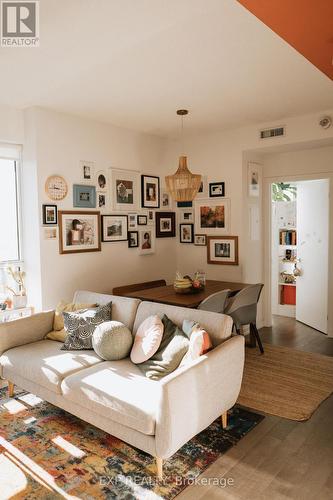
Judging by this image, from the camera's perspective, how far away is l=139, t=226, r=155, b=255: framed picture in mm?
5172

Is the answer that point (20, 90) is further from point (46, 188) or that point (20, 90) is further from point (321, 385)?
point (321, 385)

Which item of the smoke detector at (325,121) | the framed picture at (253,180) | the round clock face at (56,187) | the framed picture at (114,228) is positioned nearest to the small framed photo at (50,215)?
the round clock face at (56,187)

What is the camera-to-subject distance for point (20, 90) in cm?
348

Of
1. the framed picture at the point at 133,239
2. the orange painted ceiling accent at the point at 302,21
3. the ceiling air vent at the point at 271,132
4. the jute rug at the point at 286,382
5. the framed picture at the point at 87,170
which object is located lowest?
the jute rug at the point at 286,382

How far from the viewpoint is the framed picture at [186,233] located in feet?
18.0

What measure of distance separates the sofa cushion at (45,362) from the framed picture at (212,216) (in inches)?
104

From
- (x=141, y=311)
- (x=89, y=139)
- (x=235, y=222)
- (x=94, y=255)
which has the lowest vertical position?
(x=141, y=311)

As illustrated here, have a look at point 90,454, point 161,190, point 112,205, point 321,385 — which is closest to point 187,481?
point 90,454

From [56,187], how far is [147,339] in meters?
2.13

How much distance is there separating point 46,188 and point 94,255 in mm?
973

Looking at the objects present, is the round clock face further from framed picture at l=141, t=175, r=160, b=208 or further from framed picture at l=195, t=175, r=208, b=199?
framed picture at l=195, t=175, r=208, b=199

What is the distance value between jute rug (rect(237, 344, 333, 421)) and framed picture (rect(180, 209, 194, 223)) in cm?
203

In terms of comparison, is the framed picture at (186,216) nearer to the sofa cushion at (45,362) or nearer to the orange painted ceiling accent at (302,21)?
the sofa cushion at (45,362)

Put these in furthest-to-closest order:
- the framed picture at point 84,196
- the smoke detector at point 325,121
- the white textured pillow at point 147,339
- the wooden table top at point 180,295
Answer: the framed picture at point 84,196 < the smoke detector at point 325,121 < the wooden table top at point 180,295 < the white textured pillow at point 147,339
